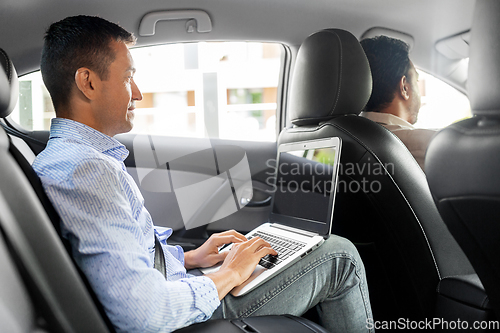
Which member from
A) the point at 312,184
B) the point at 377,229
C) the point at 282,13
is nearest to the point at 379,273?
the point at 377,229

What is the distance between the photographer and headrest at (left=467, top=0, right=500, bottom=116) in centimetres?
71

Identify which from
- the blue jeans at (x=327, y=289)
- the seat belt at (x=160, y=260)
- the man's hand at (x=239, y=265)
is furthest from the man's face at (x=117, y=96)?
the blue jeans at (x=327, y=289)

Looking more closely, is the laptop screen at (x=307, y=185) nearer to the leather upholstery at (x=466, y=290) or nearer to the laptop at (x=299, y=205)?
the laptop at (x=299, y=205)

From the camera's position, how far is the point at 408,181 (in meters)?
1.26

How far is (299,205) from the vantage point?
1.57 meters

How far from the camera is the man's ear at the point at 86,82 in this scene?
1.03 meters

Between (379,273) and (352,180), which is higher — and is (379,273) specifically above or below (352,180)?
below

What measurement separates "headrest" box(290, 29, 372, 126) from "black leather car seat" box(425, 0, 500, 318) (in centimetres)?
64

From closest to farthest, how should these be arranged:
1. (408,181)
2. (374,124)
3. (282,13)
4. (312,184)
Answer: (408,181)
(374,124)
(312,184)
(282,13)

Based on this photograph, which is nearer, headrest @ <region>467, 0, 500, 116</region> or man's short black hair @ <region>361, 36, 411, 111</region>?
headrest @ <region>467, 0, 500, 116</region>

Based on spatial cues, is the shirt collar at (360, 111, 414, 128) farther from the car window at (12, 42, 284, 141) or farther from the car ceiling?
the car window at (12, 42, 284, 141)

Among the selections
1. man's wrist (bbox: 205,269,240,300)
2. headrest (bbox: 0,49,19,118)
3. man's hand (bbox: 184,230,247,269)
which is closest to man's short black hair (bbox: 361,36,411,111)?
man's hand (bbox: 184,230,247,269)

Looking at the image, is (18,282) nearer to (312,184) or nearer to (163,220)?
(312,184)

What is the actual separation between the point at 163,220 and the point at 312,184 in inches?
36.6
